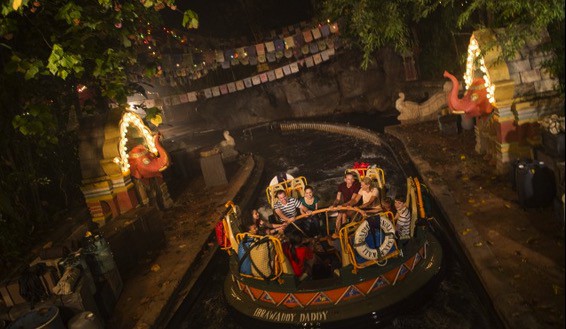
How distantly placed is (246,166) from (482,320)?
46.2ft

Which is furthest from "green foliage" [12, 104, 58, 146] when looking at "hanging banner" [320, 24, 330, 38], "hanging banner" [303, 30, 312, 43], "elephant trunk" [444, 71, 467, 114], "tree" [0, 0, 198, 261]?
"hanging banner" [320, 24, 330, 38]

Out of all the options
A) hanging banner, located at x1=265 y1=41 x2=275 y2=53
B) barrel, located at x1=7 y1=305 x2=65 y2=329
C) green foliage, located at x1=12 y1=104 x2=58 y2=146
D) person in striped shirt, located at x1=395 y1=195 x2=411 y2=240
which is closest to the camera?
barrel, located at x1=7 y1=305 x2=65 y2=329

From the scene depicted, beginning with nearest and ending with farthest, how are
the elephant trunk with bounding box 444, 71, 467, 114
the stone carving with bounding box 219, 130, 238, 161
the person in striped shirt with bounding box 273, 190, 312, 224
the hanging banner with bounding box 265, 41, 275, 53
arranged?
1. the person in striped shirt with bounding box 273, 190, 312, 224
2. the elephant trunk with bounding box 444, 71, 467, 114
3. the stone carving with bounding box 219, 130, 238, 161
4. the hanging banner with bounding box 265, 41, 275, 53

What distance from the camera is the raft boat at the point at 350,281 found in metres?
7.69

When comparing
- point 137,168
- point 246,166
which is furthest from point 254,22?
point 137,168

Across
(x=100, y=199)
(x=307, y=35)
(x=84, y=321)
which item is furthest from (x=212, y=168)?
(x=307, y=35)

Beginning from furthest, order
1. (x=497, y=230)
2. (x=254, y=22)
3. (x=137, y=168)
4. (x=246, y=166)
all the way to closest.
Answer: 1. (x=254, y=22)
2. (x=246, y=166)
3. (x=137, y=168)
4. (x=497, y=230)

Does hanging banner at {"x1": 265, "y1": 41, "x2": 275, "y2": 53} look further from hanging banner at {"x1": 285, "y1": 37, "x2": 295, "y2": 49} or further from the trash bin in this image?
the trash bin

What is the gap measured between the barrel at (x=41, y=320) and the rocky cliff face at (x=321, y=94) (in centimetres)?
2678

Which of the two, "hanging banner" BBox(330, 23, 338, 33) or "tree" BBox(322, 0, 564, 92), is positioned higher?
"hanging banner" BBox(330, 23, 338, 33)

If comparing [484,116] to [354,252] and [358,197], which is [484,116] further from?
[354,252]

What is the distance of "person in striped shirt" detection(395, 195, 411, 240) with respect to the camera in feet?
27.0

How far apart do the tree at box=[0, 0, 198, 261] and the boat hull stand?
570 centimetres

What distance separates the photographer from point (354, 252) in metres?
7.86
